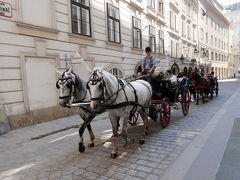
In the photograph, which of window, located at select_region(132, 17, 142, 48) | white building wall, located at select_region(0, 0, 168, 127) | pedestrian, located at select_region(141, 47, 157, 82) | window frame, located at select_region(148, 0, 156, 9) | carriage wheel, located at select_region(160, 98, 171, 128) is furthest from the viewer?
window frame, located at select_region(148, 0, 156, 9)

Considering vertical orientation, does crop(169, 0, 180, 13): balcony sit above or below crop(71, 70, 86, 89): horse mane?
above

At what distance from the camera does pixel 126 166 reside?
3398 mm

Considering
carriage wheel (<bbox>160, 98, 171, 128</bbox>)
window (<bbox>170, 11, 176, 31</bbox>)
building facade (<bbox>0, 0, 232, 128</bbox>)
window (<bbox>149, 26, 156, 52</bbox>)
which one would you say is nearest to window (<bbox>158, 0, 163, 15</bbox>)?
building facade (<bbox>0, 0, 232, 128</bbox>)

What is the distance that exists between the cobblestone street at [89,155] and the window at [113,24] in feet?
21.2

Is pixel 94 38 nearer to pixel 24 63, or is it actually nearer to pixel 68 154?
pixel 24 63

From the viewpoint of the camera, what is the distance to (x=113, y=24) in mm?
10914

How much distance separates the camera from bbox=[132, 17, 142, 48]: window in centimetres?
1300

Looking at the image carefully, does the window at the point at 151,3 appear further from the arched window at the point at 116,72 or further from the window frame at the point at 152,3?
the arched window at the point at 116,72

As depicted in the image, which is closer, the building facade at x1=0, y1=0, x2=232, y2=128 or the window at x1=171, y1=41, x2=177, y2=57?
the building facade at x1=0, y1=0, x2=232, y2=128

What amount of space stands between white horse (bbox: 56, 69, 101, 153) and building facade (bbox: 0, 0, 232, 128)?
3161 millimetres

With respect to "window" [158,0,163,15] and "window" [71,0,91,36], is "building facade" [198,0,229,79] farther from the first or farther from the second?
"window" [71,0,91,36]

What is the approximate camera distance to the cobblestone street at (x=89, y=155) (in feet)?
10.6

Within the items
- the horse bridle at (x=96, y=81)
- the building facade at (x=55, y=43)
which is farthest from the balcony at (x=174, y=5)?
the horse bridle at (x=96, y=81)

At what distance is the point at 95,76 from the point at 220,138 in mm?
3560
